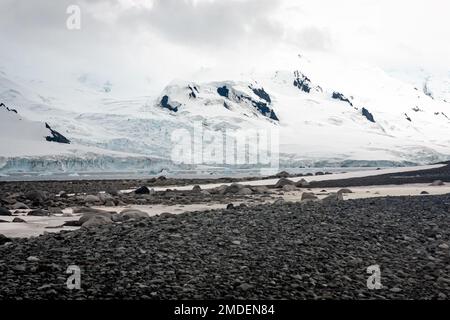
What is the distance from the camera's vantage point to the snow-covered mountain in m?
97.9

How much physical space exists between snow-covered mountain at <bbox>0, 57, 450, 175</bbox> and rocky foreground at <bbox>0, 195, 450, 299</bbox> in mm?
73287

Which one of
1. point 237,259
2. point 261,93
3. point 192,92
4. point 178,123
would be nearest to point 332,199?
point 237,259

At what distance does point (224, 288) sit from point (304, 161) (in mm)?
106495

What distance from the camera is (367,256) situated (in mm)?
10555

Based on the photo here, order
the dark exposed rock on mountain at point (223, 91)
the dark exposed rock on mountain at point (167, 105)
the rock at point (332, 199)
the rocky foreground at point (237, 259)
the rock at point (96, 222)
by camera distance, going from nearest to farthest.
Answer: the rocky foreground at point (237, 259) < the rock at point (96, 222) < the rock at point (332, 199) < the dark exposed rock on mountain at point (167, 105) < the dark exposed rock on mountain at point (223, 91)

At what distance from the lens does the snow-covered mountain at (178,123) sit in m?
97.9

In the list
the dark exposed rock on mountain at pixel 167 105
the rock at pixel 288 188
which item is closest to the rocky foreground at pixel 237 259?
the rock at pixel 288 188

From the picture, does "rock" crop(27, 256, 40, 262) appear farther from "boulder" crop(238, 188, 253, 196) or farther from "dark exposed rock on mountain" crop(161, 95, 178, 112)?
"dark exposed rock on mountain" crop(161, 95, 178, 112)

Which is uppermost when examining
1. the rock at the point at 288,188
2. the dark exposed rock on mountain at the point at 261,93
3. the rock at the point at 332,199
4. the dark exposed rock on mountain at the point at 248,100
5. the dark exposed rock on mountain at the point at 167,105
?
the dark exposed rock on mountain at the point at 261,93

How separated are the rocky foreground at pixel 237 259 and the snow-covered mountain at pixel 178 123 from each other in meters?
73.3

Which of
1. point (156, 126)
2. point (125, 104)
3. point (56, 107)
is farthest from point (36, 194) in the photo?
point (125, 104)

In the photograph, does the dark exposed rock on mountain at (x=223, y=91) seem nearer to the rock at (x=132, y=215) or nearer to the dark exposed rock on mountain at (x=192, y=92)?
the dark exposed rock on mountain at (x=192, y=92)

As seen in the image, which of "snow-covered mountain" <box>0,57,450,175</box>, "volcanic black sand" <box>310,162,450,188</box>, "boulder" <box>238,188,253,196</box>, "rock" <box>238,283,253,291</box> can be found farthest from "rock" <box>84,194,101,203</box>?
"snow-covered mountain" <box>0,57,450,175</box>
